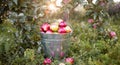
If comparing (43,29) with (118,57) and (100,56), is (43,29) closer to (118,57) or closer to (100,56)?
(100,56)

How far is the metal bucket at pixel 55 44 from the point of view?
13.6 feet

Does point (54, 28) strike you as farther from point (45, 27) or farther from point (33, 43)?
point (33, 43)

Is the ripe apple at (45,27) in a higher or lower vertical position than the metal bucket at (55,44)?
higher

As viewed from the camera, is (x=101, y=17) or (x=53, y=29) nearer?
(x=53, y=29)

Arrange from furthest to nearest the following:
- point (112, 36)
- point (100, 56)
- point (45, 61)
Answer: point (112, 36)
point (100, 56)
point (45, 61)

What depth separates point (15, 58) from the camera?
390cm

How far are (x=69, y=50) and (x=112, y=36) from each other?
97cm

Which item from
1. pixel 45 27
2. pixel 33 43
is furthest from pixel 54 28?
pixel 33 43

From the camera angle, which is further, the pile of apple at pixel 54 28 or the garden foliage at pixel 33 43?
the pile of apple at pixel 54 28

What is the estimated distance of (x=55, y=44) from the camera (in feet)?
13.7

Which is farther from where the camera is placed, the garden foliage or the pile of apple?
the pile of apple

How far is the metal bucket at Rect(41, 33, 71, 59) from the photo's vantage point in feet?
13.6

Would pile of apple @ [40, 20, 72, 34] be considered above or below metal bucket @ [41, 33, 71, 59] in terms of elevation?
above

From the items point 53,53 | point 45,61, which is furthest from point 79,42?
point 45,61
